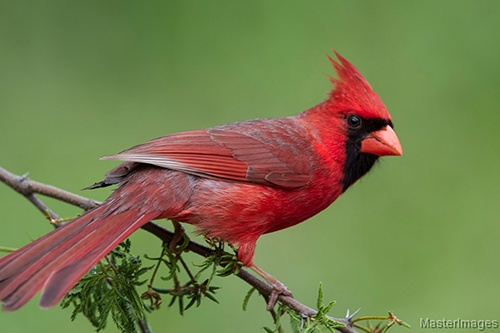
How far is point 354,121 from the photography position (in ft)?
10.5

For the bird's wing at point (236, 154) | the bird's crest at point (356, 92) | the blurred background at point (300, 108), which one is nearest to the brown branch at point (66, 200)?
the bird's wing at point (236, 154)

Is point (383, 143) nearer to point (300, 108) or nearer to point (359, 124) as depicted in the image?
point (359, 124)

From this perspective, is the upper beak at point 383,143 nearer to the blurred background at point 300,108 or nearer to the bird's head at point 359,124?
the bird's head at point 359,124

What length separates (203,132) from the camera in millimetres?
3104

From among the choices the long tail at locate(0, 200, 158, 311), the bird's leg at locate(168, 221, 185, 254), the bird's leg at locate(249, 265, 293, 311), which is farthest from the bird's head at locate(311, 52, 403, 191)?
the long tail at locate(0, 200, 158, 311)

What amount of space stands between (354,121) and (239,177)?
0.65 m

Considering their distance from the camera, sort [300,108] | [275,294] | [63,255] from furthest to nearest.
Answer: [300,108]
[275,294]
[63,255]

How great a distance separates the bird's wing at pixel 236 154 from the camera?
2871mm

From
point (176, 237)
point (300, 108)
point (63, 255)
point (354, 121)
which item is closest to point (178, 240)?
point (176, 237)

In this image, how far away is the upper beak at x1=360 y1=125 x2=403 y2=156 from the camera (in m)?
3.12

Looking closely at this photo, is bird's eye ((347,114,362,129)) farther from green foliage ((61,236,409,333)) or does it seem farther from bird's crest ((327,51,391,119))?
green foliage ((61,236,409,333))

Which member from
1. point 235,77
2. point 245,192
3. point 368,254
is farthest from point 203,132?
point 235,77

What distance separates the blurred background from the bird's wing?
124 centimetres

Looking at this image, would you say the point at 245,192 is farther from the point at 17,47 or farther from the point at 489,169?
the point at 17,47
